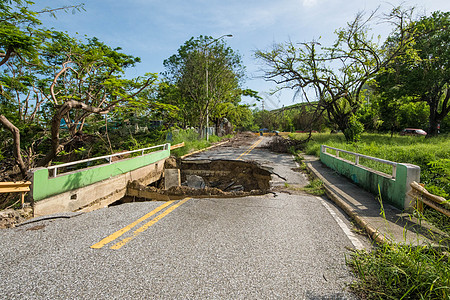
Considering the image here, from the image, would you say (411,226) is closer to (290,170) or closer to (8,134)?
(290,170)

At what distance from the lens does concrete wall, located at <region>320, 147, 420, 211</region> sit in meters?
5.49

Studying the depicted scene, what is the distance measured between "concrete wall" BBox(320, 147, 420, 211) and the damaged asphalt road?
170 cm

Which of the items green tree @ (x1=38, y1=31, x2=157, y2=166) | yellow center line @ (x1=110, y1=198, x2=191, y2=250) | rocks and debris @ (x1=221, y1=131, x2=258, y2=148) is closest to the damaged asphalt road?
yellow center line @ (x1=110, y1=198, x2=191, y2=250)

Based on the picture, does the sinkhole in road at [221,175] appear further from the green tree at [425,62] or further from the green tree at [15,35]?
the green tree at [425,62]

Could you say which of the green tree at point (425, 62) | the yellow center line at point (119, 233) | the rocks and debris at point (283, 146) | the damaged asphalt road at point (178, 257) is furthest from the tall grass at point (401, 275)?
the green tree at point (425, 62)

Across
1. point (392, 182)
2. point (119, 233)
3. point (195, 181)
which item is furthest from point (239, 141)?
point (119, 233)

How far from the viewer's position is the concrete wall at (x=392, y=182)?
216 inches

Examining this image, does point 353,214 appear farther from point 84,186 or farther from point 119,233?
point 84,186

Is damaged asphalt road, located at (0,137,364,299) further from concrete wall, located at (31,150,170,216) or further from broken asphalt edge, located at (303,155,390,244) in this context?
concrete wall, located at (31,150,170,216)

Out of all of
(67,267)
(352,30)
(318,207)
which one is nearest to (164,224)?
(67,267)

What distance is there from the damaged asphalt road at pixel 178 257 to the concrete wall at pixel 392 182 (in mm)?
1698

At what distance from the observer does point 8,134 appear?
1435cm

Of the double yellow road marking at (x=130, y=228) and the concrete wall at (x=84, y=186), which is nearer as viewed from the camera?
the double yellow road marking at (x=130, y=228)

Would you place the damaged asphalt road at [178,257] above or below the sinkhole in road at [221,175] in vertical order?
above
